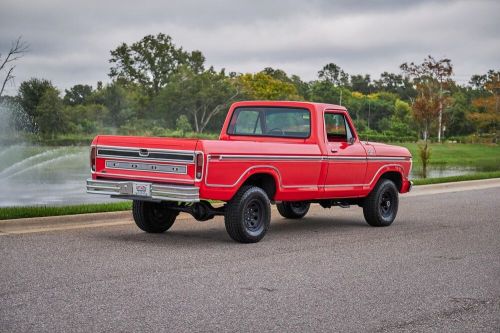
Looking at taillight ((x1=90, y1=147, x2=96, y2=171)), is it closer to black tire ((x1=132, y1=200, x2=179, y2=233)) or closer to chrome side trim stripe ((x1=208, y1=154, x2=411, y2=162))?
black tire ((x1=132, y1=200, x2=179, y2=233))

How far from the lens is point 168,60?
10038 cm

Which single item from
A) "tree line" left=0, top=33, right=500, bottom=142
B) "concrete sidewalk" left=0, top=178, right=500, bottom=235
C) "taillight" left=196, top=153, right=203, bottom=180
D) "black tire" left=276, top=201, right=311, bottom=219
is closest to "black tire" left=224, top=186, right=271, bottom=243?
"taillight" left=196, top=153, right=203, bottom=180

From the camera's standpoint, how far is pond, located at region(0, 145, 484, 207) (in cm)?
2181

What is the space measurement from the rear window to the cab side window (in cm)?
42

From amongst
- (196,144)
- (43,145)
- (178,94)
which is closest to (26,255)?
(196,144)

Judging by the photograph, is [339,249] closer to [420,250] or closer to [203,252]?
[420,250]

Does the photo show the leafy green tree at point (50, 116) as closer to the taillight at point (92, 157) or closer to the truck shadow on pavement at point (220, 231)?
the truck shadow on pavement at point (220, 231)

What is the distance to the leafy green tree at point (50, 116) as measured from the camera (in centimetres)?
6500

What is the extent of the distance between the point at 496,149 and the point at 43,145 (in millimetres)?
39259

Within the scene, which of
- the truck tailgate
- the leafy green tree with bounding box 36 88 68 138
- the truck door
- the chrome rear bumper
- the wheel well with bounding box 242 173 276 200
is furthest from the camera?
the leafy green tree with bounding box 36 88 68 138

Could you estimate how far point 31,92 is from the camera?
2778 inches

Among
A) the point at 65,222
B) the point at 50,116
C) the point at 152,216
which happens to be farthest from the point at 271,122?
the point at 50,116

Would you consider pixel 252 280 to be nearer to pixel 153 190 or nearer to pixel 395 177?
pixel 153 190

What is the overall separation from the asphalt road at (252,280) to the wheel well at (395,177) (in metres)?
1.20
